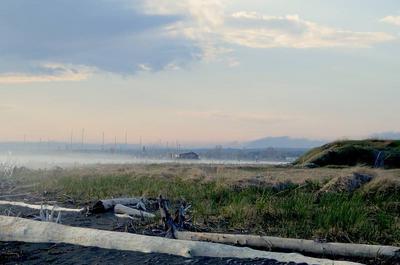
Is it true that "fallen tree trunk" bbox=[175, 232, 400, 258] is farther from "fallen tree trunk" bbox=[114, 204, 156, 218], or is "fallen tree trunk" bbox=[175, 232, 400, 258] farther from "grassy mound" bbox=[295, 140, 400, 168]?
"grassy mound" bbox=[295, 140, 400, 168]

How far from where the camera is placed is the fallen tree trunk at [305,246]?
9.23 m

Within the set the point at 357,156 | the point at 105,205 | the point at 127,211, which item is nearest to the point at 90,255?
the point at 127,211

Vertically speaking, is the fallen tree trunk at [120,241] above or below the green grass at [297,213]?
below

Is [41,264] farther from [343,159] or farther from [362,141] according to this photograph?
[362,141]

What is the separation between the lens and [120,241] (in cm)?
1074

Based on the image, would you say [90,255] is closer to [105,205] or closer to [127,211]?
[127,211]

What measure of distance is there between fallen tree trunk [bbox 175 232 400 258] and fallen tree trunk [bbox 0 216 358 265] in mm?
625

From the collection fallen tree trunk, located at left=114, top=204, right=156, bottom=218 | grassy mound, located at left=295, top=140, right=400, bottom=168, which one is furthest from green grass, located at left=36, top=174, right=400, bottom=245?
grassy mound, located at left=295, top=140, right=400, bottom=168

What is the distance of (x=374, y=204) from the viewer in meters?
15.8

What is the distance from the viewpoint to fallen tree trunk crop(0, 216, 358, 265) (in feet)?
30.5

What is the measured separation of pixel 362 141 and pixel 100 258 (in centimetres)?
4262

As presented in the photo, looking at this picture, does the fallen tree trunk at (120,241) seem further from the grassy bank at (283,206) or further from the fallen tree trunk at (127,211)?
the fallen tree trunk at (127,211)

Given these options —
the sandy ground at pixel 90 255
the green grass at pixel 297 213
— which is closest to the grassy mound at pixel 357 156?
the green grass at pixel 297 213

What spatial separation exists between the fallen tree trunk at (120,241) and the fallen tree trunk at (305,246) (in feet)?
2.05
